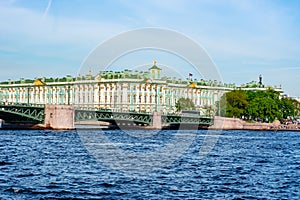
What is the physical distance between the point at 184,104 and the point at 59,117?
46003 millimetres

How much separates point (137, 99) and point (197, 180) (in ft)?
276

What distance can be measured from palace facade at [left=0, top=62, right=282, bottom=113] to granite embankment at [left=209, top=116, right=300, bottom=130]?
44.7ft

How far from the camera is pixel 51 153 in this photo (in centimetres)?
3128

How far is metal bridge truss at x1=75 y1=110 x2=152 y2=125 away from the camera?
6688 centimetres

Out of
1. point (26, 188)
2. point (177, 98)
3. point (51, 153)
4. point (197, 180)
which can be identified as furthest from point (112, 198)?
point (177, 98)

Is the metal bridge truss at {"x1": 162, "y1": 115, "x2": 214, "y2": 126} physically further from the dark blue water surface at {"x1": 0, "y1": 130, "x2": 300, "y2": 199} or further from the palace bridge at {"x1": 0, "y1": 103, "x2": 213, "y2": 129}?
the dark blue water surface at {"x1": 0, "y1": 130, "x2": 300, "y2": 199}

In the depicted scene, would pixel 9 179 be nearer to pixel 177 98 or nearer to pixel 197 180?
pixel 197 180

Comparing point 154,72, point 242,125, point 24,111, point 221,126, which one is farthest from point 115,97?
point 24,111

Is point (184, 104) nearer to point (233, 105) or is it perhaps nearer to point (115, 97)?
point (233, 105)

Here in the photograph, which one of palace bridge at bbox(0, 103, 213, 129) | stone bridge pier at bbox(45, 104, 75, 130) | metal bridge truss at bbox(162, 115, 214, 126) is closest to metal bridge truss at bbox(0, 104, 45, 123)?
palace bridge at bbox(0, 103, 213, 129)

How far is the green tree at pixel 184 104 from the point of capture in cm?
10484

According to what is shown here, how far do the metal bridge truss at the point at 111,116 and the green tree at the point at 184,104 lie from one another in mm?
27854

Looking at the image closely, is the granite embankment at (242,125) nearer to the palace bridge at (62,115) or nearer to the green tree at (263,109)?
the green tree at (263,109)

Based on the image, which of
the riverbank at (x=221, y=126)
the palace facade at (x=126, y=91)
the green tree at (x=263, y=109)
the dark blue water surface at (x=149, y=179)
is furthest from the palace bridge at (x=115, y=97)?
the dark blue water surface at (x=149, y=179)
